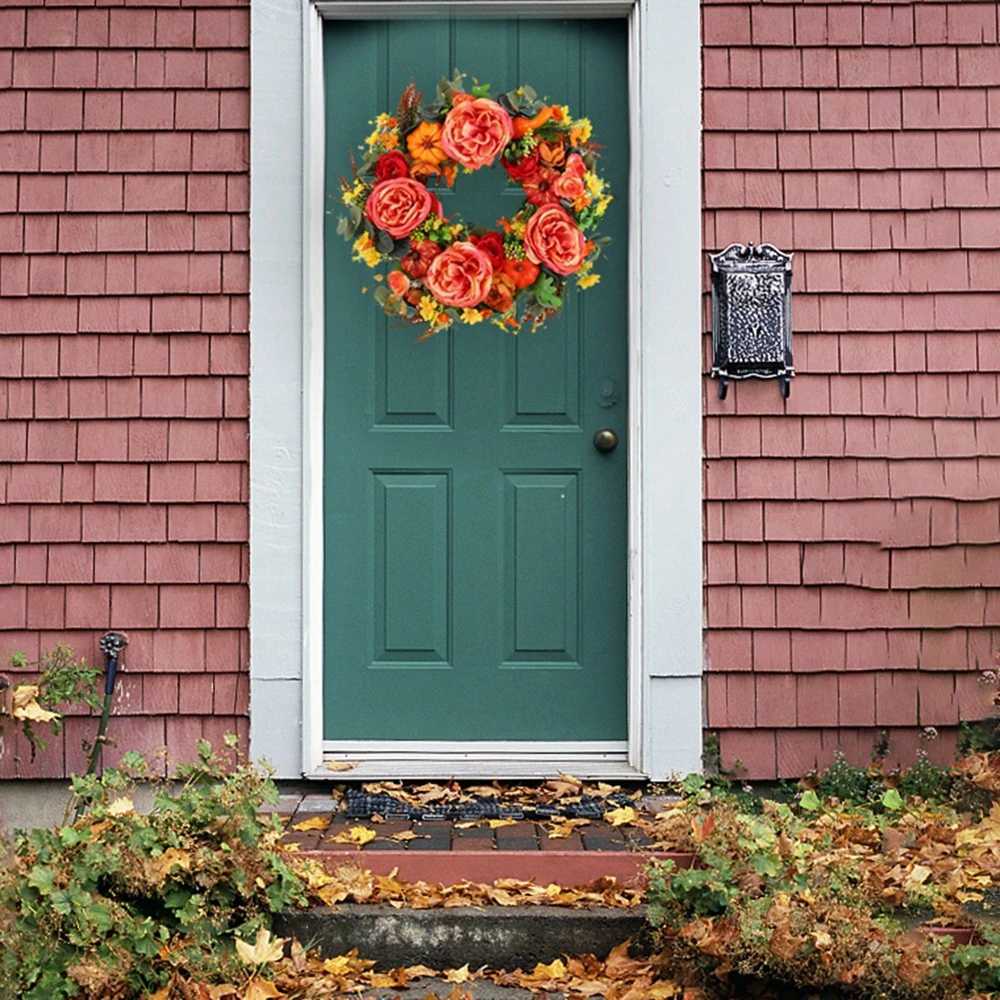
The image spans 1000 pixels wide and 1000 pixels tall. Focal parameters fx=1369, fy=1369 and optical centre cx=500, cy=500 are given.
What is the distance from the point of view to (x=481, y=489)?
4660 millimetres

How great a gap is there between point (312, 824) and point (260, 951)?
2.70ft

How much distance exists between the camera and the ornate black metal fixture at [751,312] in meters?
4.52

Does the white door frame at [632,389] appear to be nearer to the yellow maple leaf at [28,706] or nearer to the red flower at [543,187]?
the red flower at [543,187]

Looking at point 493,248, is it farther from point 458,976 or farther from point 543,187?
point 458,976

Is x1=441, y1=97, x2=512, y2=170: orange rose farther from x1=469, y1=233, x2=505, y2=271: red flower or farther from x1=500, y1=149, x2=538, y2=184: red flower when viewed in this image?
x1=469, y1=233, x2=505, y2=271: red flower

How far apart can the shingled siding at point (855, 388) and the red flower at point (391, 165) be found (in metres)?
1.02

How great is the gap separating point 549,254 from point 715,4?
1054 mm

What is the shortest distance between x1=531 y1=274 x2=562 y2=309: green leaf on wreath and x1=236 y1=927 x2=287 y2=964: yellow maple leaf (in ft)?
7.09

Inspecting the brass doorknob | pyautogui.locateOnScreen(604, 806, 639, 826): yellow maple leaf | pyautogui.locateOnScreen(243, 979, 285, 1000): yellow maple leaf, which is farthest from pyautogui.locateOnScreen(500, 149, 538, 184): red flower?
pyautogui.locateOnScreen(243, 979, 285, 1000): yellow maple leaf

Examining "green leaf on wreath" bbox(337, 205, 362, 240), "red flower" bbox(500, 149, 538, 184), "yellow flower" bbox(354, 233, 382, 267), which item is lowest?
"yellow flower" bbox(354, 233, 382, 267)

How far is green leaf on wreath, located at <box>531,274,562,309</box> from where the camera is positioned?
4.44 metres

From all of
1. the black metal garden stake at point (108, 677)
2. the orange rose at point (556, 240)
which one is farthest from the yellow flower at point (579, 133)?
the black metal garden stake at point (108, 677)

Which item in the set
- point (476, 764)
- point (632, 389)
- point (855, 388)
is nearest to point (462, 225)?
point (632, 389)

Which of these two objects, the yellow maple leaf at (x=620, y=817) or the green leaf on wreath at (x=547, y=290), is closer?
the yellow maple leaf at (x=620, y=817)
